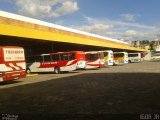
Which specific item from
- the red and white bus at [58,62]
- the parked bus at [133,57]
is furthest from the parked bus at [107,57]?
the parked bus at [133,57]

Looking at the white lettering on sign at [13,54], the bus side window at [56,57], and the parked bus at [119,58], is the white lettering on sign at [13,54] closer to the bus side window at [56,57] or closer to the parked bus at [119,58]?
the bus side window at [56,57]

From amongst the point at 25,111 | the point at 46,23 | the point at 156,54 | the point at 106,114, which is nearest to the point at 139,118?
the point at 106,114

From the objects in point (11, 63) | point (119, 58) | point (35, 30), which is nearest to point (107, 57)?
point (119, 58)

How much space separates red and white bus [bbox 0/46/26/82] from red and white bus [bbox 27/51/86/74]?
1033 centimetres

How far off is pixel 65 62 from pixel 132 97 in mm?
19949

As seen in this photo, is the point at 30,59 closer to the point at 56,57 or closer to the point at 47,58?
the point at 47,58

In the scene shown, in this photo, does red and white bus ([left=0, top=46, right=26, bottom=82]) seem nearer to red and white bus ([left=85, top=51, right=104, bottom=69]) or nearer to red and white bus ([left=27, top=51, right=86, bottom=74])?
red and white bus ([left=27, top=51, right=86, bottom=74])

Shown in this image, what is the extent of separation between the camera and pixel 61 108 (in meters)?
9.56

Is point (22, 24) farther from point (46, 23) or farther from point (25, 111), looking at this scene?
point (25, 111)

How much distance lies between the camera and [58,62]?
31219 mm

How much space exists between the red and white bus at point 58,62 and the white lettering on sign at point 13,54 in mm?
10500

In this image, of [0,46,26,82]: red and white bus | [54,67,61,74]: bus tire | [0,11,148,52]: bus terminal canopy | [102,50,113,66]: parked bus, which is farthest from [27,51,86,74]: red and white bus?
[0,46,26,82]: red and white bus

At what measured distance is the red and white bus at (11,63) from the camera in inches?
736

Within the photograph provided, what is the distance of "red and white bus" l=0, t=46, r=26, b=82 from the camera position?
18.7m
